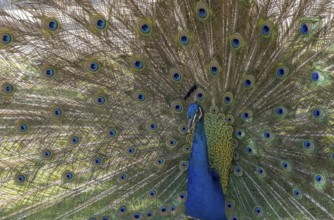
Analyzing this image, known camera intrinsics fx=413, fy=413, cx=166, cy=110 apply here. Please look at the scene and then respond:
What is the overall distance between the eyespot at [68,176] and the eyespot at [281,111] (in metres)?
1.26

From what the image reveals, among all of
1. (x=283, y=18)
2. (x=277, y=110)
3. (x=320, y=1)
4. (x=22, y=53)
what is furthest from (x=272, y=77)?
(x=22, y=53)

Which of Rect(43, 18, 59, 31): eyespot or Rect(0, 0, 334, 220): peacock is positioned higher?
Rect(43, 18, 59, 31): eyespot

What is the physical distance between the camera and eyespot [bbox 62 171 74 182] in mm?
2508

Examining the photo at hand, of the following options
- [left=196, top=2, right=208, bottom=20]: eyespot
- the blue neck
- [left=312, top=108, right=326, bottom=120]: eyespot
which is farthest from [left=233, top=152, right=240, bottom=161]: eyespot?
[left=196, top=2, right=208, bottom=20]: eyespot

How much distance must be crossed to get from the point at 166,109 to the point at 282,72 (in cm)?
68

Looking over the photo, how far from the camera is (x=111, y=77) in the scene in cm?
229

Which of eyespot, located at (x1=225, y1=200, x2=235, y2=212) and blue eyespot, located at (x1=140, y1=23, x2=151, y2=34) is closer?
blue eyespot, located at (x1=140, y1=23, x2=151, y2=34)

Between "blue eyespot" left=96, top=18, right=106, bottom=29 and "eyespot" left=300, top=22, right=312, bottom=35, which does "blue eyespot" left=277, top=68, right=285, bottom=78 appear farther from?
"blue eyespot" left=96, top=18, right=106, bottom=29

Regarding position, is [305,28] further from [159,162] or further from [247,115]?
[159,162]

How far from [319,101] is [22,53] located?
5.11 feet

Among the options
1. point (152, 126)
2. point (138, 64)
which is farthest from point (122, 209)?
point (138, 64)

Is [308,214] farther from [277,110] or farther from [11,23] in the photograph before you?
[11,23]

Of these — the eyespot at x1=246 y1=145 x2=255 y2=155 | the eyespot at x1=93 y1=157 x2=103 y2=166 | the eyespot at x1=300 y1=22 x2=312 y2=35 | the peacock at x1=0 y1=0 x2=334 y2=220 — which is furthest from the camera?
the eyespot at x1=93 y1=157 x2=103 y2=166

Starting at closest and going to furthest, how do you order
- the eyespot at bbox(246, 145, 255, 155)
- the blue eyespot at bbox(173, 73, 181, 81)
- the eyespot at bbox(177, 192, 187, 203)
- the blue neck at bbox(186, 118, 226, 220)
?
1. the blue neck at bbox(186, 118, 226, 220)
2. the blue eyespot at bbox(173, 73, 181, 81)
3. the eyespot at bbox(246, 145, 255, 155)
4. the eyespot at bbox(177, 192, 187, 203)
